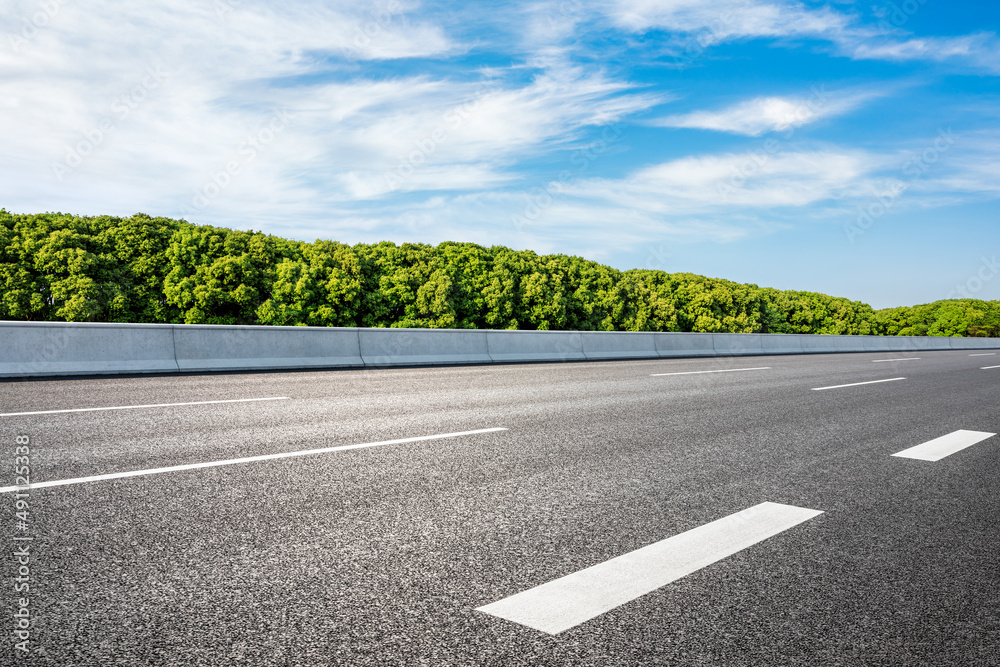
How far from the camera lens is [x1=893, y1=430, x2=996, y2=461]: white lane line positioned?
6074mm

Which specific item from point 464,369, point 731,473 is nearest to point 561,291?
point 464,369

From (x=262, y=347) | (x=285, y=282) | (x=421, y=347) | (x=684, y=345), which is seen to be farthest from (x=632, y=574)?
(x=285, y=282)

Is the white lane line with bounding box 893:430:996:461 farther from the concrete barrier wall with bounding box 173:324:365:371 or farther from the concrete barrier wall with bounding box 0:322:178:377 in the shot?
the concrete barrier wall with bounding box 0:322:178:377

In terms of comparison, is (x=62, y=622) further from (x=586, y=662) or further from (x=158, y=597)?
(x=586, y=662)

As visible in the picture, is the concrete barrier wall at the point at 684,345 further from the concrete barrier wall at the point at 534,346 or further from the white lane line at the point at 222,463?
the white lane line at the point at 222,463

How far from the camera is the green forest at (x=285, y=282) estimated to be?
56.6 m

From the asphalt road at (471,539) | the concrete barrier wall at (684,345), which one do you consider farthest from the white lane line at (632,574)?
the concrete barrier wall at (684,345)

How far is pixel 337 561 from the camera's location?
3.11 m

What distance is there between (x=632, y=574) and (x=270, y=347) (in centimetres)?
1239

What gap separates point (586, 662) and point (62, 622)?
1898 mm

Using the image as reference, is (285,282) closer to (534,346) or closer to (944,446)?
(534,346)

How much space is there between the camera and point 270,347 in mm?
14125

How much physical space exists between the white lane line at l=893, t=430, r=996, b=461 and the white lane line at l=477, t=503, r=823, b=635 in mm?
2779

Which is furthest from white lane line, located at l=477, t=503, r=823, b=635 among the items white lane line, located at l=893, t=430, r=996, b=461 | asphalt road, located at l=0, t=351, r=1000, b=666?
white lane line, located at l=893, t=430, r=996, b=461
